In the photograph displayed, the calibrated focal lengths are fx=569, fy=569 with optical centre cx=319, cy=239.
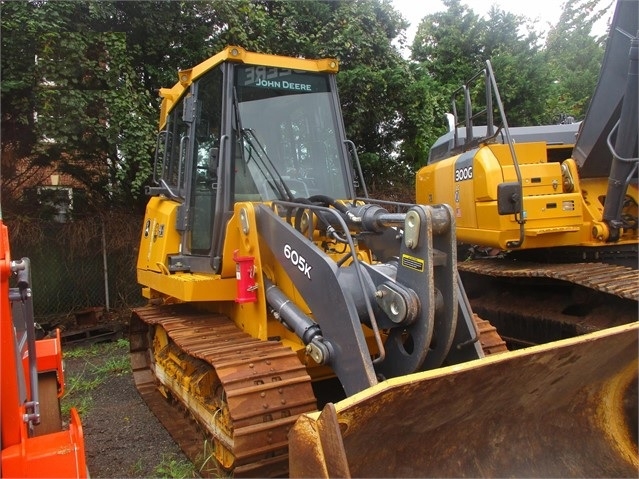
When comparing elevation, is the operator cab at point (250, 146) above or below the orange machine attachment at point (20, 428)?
above

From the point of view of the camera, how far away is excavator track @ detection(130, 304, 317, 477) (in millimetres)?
2889

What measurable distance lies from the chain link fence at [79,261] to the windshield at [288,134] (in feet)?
16.4

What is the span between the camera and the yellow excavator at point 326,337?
2531mm

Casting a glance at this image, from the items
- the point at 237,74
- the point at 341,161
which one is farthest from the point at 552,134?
the point at 237,74

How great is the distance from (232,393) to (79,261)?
617 centimetres

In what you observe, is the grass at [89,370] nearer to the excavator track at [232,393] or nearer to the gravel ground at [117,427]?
the gravel ground at [117,427]

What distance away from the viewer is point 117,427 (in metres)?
4.44

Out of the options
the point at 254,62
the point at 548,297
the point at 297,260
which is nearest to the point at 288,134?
the point at 254,62

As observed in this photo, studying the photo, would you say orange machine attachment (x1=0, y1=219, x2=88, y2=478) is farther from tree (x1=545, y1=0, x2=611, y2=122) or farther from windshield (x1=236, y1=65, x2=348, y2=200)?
tree (x1=545, y1=0, x2=611, y2=122)

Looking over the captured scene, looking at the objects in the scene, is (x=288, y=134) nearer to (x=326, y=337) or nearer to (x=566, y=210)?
(x=326, y=337)

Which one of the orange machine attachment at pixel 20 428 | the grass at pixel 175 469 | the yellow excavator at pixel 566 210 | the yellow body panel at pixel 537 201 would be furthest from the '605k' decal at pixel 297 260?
the yellow body panel at pixel 537 201

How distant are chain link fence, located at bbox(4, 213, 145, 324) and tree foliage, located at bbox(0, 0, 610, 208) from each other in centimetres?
51

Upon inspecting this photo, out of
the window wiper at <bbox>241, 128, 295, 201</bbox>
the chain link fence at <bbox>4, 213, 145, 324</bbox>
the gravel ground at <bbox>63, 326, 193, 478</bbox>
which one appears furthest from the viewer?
the chain link fence at <bbox>4, 213, 145, 324</bbox>

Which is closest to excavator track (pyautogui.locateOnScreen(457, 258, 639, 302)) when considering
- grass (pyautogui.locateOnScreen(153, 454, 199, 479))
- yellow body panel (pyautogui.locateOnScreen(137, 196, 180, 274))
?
yellow body panel (pyautogui.locateOnScreen(137, 196, 180, 274))
